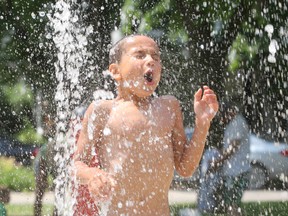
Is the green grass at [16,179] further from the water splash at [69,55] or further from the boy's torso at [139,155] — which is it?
the boy's torso at [139,155]

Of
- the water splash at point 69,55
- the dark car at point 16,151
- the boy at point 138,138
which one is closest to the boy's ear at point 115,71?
the boy at point 138,138

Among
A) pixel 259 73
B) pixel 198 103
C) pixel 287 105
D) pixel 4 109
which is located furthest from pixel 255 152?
pixel 198 103

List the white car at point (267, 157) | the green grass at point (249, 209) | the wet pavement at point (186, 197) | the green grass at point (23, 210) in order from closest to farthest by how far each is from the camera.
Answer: the green grass at point (23, 210) → the green grass at point (249, 209) → the wet pavement at point (186, 197) → the white car at point (267, 157)

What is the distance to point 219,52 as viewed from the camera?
9805 mm

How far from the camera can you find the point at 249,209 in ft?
32.0

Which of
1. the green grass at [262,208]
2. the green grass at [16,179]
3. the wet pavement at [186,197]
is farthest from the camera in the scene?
the green grass at [16,179]

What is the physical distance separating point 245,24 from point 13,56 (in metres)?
4.25

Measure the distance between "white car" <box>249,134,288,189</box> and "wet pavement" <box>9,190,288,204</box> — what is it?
0.36 meters

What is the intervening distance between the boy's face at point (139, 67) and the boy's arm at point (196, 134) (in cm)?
19

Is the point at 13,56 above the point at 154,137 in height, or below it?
above

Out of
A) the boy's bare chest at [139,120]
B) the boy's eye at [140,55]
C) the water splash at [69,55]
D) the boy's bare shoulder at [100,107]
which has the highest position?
the water splash at [69,55]

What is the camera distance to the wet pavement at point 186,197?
429 inches

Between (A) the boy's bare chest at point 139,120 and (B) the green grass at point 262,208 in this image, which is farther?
(B) the green grass at point 262,208

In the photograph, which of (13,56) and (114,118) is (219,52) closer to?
(13,56)
